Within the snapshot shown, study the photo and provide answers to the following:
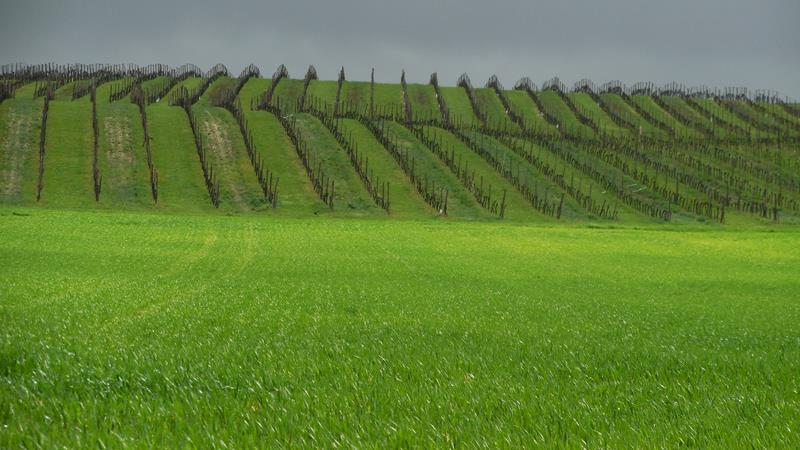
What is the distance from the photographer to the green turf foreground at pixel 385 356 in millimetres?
6566

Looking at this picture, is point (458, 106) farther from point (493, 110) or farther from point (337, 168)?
point (337, 168)

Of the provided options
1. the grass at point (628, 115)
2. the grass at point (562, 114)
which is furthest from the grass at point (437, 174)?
the grass at point (628, 115)

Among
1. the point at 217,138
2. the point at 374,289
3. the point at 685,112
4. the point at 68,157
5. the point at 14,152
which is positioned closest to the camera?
the point at 374,289

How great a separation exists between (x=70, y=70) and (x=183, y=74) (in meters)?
20.6

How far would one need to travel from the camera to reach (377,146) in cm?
9994

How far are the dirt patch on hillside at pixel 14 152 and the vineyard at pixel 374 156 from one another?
0.22 meters

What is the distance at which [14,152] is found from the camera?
266ft

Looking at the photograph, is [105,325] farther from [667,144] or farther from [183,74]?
[183,74]

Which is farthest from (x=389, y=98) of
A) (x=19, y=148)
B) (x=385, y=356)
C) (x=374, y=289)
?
(x=385, y=356)

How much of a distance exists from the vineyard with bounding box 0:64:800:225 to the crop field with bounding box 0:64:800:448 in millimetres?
495

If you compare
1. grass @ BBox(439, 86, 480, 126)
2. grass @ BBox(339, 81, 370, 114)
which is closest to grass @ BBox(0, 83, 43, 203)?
grass @ BBox(339, 81, 370, 114)

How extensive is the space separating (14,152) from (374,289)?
71.5 meters

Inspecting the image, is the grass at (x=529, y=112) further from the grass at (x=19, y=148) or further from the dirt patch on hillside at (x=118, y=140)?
the grass at (x=19, y=148)

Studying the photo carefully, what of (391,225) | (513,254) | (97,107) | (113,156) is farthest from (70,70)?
(513,254)
